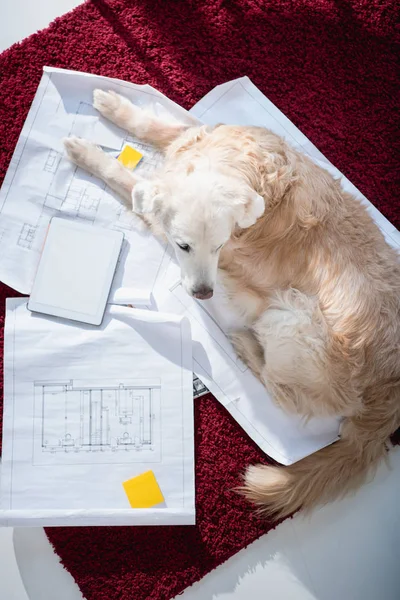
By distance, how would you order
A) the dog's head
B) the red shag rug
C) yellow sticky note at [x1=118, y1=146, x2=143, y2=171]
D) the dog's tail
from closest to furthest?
1. the dog's head
2. the dog's tail
3. the red shag rug
4. yellow sticky note at [x1=118, y1=146, x2=143, y2=171]

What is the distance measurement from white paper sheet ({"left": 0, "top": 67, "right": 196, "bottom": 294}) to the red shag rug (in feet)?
0.22

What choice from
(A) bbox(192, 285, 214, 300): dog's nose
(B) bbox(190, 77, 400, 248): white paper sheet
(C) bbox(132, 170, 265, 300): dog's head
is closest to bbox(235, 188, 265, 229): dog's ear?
(C) bbox(132, 170, 265, 300): dog's head

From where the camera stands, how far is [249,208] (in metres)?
1.63

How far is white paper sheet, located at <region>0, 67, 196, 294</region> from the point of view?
2.12m

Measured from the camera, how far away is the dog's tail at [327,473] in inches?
76.2

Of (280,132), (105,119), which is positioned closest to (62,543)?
(105,119)

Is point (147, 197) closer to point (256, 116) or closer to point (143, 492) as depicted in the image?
point (256, 116)

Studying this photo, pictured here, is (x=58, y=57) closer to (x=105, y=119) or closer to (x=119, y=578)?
(x=105, y=119)

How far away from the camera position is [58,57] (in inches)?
86.4

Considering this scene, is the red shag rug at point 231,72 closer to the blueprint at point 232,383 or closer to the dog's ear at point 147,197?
the blueprint at point 232,383

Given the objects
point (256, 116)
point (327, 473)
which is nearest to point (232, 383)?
point (327, 473)

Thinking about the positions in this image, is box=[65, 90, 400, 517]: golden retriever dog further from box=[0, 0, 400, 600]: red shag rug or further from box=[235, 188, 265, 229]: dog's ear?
box=[0, 0, 400, 600]: red shag rug

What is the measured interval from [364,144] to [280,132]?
1.17 ft

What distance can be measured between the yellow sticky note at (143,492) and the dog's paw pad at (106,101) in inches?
54.2
